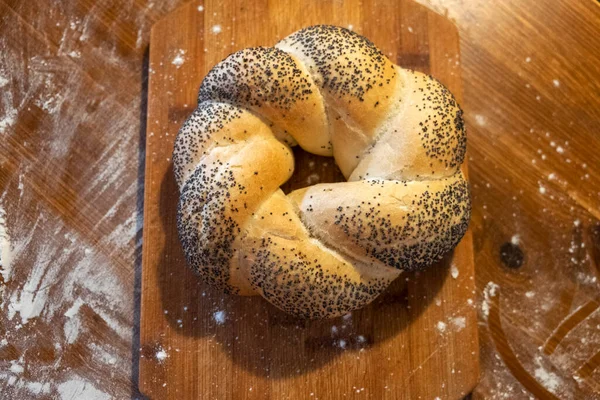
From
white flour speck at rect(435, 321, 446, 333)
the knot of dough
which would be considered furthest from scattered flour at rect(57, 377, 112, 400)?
white flour speck at rect(435, 321, 446, 333)

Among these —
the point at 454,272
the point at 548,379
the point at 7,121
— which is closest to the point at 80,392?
the point at 7,121

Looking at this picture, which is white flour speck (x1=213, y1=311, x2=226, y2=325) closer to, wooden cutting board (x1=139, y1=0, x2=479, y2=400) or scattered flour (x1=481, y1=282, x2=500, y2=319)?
wooden cutting board (x1=139, y1=0, x2=479, y2=400)

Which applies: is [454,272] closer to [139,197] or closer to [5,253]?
[139,197]

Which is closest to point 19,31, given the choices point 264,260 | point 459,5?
point 264,260

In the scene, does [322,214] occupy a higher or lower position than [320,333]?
higher

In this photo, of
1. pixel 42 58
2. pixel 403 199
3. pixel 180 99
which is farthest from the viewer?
pixel 42 58

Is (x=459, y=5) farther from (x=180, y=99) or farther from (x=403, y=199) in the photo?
(x=180, y=99)
